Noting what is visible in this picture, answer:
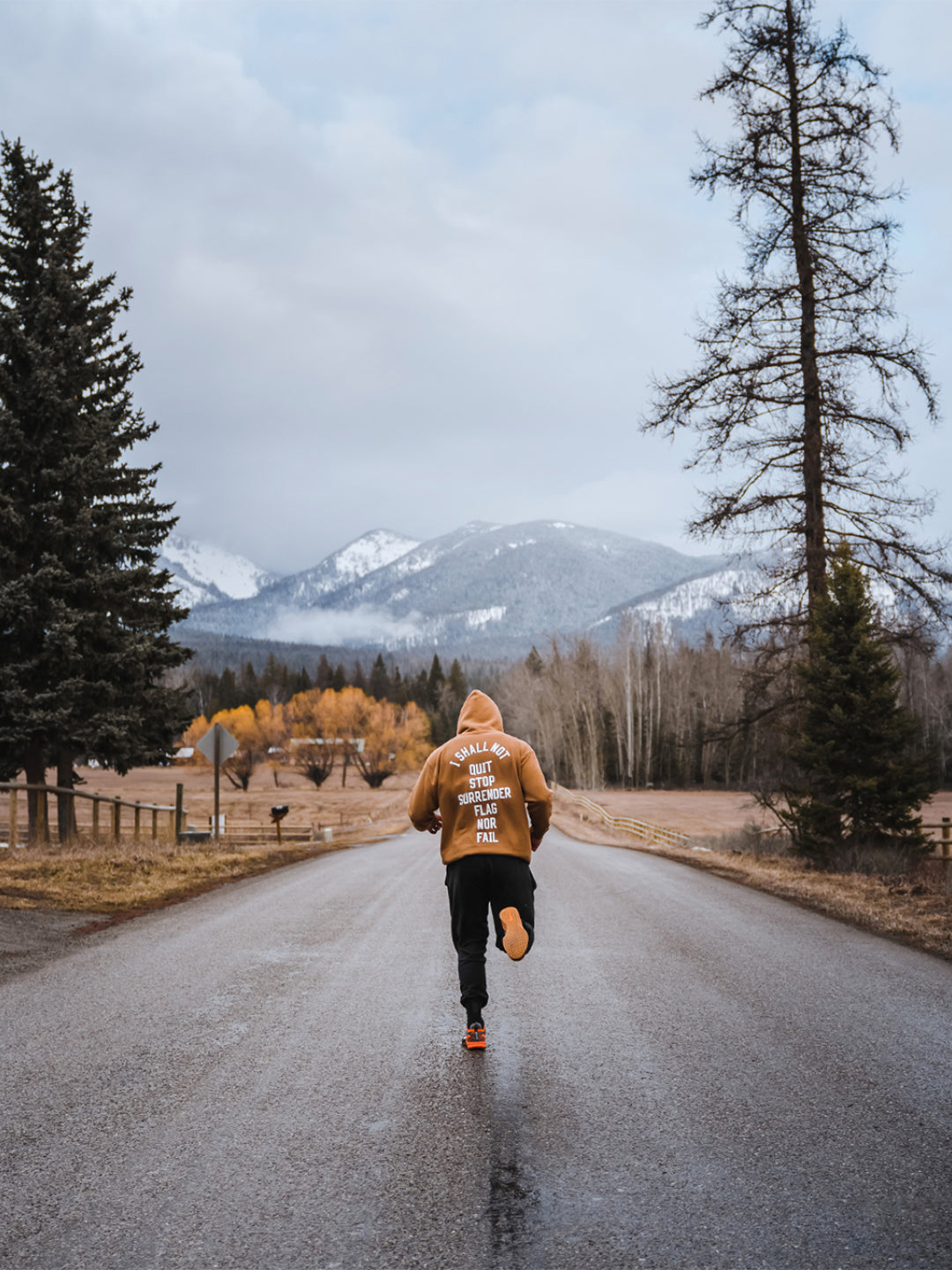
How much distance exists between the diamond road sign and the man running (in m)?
14.9

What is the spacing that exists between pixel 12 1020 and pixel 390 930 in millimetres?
3833

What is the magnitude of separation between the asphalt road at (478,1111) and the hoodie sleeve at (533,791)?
1.22 m

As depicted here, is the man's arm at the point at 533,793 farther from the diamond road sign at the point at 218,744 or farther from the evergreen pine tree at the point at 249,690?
the evergreen pine tree at the point at 249,690

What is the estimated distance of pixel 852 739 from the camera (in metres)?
16.0

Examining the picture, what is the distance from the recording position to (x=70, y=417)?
762 inches

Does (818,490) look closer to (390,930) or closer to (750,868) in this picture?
(750,868)

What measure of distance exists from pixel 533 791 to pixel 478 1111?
1.70m

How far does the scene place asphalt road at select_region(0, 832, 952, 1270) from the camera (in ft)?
9.32

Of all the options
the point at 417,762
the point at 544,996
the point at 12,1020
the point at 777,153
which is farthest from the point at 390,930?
the point at 417,762

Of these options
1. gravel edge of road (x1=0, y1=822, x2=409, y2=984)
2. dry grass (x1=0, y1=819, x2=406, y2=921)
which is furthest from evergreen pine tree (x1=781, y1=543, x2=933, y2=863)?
gravel edge of road (x1=0, y1=822, x2=409, y2=984)

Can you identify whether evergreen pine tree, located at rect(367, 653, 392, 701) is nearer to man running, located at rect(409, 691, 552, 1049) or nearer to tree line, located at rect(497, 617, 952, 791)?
tree line, located at rect(497, 617, 952, 791)

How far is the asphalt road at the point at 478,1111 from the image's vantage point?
9.32 feet

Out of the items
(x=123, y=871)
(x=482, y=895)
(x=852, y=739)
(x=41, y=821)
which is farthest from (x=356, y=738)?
(x=482, y=895)

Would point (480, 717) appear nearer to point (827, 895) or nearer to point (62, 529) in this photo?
point (827, 895)
